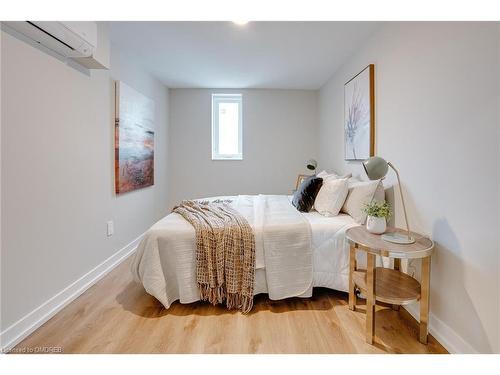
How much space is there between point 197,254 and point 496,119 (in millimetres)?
1853

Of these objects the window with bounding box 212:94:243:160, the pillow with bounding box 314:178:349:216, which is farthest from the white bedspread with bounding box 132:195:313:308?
the window with bounding box 212:94:243:160

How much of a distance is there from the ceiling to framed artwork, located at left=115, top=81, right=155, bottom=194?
0.50 metres

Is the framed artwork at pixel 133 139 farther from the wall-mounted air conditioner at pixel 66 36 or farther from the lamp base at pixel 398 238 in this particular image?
the lamp base at pixel 398 238

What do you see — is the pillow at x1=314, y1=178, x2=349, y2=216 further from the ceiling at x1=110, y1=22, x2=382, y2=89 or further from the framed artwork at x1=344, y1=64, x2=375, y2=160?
the ceiling at x1=110, y1=22, x2=382, y2=89

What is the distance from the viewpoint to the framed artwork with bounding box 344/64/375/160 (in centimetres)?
230

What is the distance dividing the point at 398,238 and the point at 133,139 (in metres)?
2.80

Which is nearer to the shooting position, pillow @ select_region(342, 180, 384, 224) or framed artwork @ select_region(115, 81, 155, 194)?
pillow @ select_region(342, 180, 384, 224)

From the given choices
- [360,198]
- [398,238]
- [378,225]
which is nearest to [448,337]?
[398,238]

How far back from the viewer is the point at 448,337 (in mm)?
1413

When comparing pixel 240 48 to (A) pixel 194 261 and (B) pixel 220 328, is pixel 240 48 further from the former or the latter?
(B) pixel 220 328

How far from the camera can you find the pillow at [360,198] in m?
Result: 2.01

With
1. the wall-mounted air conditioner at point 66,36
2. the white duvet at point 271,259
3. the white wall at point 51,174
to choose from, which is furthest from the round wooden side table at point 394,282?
the wall-mounted air conditioner at point 66,36
